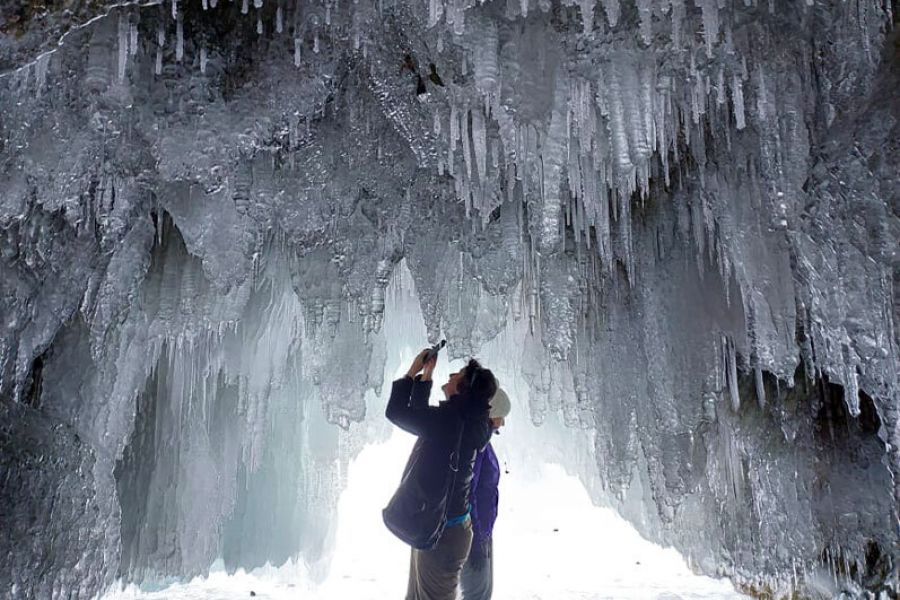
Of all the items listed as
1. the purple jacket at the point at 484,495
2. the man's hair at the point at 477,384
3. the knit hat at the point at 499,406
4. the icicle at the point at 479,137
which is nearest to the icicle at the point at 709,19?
the icicle at the point at 479,137

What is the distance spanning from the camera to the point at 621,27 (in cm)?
268

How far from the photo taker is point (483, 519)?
11.9 feet

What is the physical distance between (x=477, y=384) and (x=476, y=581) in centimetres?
116

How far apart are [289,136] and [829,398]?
3.85 meters

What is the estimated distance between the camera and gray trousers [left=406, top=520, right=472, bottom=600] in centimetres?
305

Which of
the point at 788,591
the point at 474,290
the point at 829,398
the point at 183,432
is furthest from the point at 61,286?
the point at 788,591

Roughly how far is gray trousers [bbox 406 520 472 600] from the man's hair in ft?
1.87

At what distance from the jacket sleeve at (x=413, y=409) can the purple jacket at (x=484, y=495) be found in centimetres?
61

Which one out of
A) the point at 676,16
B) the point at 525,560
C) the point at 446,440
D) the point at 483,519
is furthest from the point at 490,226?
the point at 525,560

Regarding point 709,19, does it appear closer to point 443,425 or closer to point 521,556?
point 443,425

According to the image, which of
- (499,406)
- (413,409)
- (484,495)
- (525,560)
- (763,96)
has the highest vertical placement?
(763,96)

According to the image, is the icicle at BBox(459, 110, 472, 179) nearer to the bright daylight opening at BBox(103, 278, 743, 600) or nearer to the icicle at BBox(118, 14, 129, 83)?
the icicle at BBox(118, 14, 129, 83)

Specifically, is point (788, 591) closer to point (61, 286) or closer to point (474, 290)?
point (474, 290)

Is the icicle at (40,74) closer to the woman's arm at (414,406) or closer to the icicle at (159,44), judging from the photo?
the icicle at (159,44)
